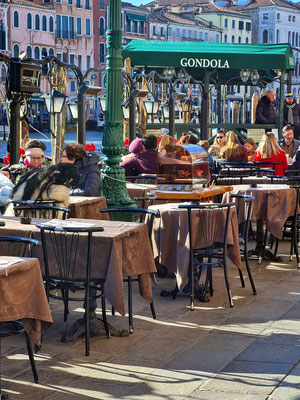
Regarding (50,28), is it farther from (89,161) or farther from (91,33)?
(89,161)

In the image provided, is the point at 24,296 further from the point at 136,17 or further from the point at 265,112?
the point at 136,17

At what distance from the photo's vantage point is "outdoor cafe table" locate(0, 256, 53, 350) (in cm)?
491

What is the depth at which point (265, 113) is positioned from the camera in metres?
20.3

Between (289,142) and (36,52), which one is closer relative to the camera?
(289,142)

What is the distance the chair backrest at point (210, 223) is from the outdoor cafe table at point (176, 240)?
0.02 m

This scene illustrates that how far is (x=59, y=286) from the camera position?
6.25 m

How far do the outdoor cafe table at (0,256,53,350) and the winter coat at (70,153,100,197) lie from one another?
12.8 feet

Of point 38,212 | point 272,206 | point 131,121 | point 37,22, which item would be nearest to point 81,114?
point 131,121

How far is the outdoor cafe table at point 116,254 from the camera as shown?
5965mm

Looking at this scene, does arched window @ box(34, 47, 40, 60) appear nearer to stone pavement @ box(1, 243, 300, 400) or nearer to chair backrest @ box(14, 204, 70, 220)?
chair backrest @ box(14, 204, 70, 220)

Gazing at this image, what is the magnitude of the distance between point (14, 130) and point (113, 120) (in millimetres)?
1230

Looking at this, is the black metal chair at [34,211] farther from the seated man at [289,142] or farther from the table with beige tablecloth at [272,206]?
the seated man at [289,142]

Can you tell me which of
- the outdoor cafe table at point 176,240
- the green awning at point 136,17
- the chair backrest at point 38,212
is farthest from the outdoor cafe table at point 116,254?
the green awning at point 136,17

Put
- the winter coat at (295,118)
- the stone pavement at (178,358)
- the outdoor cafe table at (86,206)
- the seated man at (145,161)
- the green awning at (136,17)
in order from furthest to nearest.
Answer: the green awning at (136,17) → the winter coat at (295,118) → the seated man at (145,161) → the outdoor cafe table at (86,206) → the stone pavement at (178,358)
